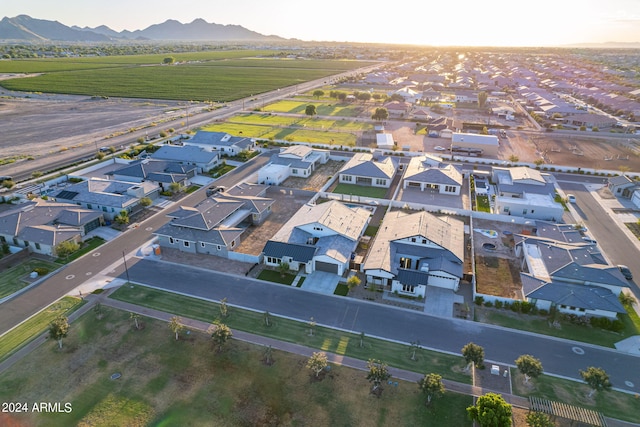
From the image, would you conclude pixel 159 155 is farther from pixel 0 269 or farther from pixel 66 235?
pixel 0 269

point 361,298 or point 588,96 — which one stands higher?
point 588,96

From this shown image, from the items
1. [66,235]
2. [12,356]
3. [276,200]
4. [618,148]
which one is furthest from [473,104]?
[12,356]

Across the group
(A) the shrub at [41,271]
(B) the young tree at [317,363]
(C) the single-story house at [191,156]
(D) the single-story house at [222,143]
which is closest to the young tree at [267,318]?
(B) the young tree at [317,363]

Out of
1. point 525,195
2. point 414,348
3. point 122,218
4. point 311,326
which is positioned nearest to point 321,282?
point 311,326

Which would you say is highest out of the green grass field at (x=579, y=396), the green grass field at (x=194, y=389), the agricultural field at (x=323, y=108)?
the agricultural field at (x=323, y=108)

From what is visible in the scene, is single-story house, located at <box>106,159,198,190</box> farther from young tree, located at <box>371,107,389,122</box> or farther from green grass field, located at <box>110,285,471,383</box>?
young tree, located at <box>371,107,389,122</box>

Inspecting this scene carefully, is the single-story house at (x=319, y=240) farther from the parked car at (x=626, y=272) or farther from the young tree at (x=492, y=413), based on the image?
the parked car at (x=626, y=272)

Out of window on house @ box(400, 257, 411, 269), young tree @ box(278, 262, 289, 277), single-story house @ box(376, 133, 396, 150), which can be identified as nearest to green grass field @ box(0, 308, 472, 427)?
young tree @ box(278, 262, 289, 277)
